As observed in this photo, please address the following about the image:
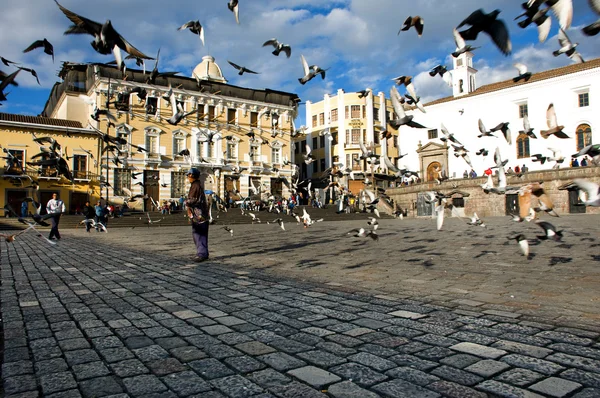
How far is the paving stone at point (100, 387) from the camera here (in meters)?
2.32

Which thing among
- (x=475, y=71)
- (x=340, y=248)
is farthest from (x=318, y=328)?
(x=475, y=71)

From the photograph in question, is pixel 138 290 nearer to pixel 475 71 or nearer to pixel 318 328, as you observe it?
pixel 318 328

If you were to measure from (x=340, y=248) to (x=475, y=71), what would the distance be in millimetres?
49019

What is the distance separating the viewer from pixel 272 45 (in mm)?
9578

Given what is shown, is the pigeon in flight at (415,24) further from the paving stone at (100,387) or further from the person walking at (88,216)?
the person walking at (88,216)

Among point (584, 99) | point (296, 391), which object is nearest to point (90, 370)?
point (296, 391)

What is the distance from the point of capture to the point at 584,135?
36406 mm

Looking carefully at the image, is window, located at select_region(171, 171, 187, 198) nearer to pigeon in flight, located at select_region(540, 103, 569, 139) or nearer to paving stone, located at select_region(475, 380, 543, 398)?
pigeon in flight, located at select_region(540, 103, 569, 139)

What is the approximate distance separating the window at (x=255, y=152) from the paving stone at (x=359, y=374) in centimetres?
4320

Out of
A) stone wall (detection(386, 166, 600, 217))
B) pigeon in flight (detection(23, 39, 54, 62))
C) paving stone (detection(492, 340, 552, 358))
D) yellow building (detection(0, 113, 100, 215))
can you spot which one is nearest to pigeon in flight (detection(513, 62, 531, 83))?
paving stone (detection(492, 340, 552, 358))

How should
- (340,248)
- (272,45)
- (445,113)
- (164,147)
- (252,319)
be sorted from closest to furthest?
(252,319) → (272,45) → (340,248) → (164,147) → (445,113)


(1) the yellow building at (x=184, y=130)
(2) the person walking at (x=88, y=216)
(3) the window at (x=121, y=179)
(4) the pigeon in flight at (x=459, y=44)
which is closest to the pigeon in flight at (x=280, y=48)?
(4) the pigeon in flight at (x=459, y=44)

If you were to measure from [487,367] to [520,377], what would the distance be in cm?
21

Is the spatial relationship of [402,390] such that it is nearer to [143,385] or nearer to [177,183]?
[143,385]
